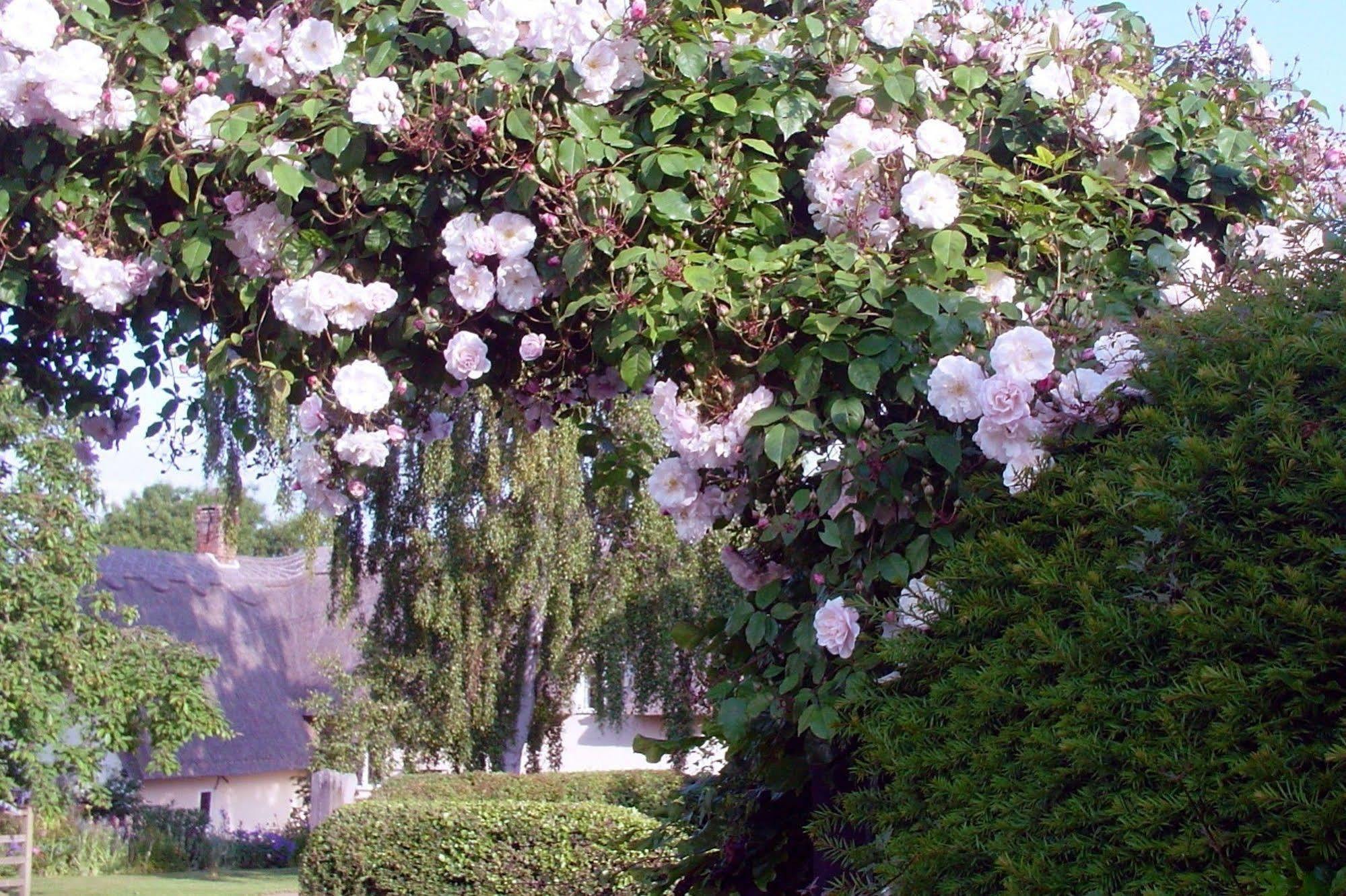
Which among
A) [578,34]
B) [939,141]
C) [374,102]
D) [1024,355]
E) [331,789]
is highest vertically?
[578,34]

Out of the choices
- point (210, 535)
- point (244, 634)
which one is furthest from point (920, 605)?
point (210, 535)

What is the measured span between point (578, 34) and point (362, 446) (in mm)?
998

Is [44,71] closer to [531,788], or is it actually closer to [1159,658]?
[1159,658]

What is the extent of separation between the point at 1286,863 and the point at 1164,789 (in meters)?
0.16

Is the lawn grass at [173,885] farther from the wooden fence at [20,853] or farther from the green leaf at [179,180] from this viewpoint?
the green leaf at [179,180]

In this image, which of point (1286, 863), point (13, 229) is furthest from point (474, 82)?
point (1286, 863)

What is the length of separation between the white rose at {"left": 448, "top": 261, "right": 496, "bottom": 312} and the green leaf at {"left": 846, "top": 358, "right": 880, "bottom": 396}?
31.7 inches

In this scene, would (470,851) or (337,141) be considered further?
(470,851)

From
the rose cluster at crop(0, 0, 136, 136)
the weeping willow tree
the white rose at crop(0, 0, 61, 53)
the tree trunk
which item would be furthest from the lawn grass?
the white rose at crop(0, 0, 61, 53)

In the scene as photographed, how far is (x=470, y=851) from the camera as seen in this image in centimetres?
963

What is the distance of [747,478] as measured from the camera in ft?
8.76

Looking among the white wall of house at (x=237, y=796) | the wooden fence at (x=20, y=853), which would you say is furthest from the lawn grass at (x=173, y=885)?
the white wall of house at (x=237, y=796)

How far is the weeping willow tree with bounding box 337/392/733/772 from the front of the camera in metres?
13.5

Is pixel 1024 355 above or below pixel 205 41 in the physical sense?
below
